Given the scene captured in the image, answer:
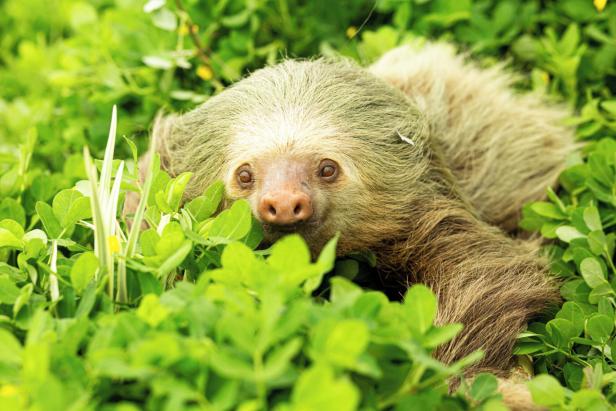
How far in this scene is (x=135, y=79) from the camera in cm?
486

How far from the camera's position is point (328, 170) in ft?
11.4

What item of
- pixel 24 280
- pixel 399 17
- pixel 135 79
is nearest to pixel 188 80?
pixel 135 79

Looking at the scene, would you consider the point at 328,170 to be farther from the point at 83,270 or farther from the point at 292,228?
the point at 83,270

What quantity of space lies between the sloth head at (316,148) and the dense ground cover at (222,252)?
0.66 ft

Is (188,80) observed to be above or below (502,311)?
above

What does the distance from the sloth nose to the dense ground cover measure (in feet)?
0.30

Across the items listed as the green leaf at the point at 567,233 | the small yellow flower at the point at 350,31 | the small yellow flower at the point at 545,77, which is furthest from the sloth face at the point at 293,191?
the small yellow flower at the point at 545,77

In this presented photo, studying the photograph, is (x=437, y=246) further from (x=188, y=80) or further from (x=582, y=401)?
(x=188, y=80)

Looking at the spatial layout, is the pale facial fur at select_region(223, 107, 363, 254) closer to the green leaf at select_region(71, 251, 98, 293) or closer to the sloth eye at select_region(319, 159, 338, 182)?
the sloth eye at select_region(319, 159, 338, 182)

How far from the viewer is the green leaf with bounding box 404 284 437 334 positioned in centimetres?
238

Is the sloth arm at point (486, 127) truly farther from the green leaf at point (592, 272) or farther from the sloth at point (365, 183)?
the green leaf at point (592, 272)

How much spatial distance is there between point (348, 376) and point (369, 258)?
1427 mm

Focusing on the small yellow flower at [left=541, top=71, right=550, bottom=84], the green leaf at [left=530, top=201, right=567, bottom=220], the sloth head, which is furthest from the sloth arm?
the sloth head

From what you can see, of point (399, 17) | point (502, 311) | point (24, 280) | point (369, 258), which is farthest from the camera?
point (399, 17)
